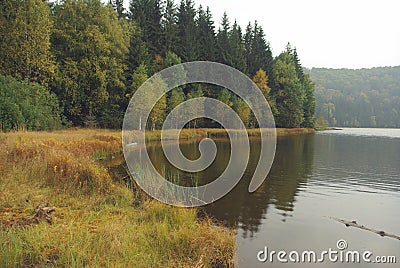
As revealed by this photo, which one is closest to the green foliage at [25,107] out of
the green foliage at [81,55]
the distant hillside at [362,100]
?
the green foliage at [81,55]

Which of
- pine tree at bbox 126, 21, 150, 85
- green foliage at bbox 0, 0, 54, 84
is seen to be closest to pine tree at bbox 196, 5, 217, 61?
pine tree at bbox 126, 21, 150, 85

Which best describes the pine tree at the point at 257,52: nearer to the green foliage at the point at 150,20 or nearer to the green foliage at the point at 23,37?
the green foliage at the point at 150,20

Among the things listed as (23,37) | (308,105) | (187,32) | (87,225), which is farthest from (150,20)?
(87,225)

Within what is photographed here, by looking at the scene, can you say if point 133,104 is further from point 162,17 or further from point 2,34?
point 162,17

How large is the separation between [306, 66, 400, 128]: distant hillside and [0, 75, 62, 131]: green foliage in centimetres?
12298

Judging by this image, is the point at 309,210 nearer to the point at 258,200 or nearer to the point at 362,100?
the point at 258,200

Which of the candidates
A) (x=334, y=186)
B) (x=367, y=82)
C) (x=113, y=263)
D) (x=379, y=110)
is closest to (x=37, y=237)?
(x=113, y=263)

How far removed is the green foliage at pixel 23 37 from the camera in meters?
26.1

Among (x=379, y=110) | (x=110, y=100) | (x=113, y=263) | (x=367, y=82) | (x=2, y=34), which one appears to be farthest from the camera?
(x=367, y=82)

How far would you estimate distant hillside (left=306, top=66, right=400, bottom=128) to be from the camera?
143625mm

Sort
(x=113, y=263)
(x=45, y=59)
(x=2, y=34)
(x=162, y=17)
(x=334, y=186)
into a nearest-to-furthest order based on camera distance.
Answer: (x=113, y=263)
(x=334, y=186)
(x=2, y=34)
(x=45, y=59)
(x=162, y=17)

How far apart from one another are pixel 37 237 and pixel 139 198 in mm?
4465

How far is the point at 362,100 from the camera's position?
150 meters

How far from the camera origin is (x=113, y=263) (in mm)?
4965
